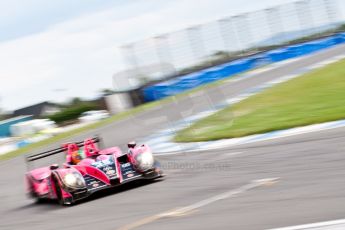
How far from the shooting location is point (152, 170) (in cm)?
962

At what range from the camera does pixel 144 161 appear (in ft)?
31.3

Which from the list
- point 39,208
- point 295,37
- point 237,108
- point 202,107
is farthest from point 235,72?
point 39,208

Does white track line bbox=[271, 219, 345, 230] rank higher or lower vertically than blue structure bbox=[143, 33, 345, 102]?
lower

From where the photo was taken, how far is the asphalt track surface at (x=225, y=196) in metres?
5.99

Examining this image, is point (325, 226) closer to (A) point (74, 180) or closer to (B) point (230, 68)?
(A) point (74, 180)

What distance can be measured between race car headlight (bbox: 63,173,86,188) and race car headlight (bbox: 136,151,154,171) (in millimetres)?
835

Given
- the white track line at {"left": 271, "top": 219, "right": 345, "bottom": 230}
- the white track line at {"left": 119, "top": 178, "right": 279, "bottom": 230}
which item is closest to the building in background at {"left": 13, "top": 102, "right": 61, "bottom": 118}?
the white track line at {"left": 119, "top": 178, "right": 279, "bottom": 230}

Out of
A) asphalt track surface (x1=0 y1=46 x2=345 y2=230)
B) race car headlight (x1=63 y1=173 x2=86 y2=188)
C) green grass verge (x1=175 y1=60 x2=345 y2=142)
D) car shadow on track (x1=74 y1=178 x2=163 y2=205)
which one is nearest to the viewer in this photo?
asphalt track surface (x1=0 y1=46 x2=345 y2=230)

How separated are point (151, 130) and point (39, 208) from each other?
8.33 m

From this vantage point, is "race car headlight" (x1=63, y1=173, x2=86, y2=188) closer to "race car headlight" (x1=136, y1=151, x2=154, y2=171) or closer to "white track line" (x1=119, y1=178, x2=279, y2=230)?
"race car headlight" (x1=136, y1=151, x2=154, y2=171)

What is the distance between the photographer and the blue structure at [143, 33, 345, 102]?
94.3 ft

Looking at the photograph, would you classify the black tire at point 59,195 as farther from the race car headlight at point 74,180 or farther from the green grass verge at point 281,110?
the green grass verge at point 281,110

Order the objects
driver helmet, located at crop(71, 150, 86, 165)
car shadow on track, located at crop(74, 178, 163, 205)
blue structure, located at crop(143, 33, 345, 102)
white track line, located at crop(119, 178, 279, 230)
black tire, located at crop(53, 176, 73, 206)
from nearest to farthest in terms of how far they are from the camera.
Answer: white track line, located at crop(119, 178, 279, 230) → black tire, located at crop(53, 176, 73, 206) → car shadow on track, located at crop(74, 178, 163, 205) → driver helmet, located at crop(71, 150, 86, 165) → blue structure, located at crop(143, 33, 345, 102)

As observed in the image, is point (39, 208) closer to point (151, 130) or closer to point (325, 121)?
point (325, 121)
